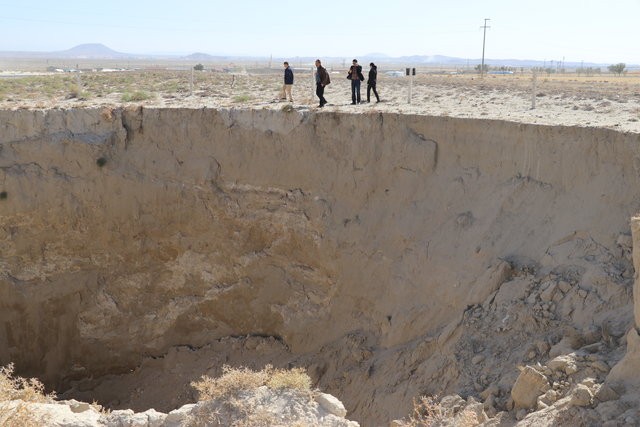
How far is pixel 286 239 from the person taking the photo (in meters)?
12.7

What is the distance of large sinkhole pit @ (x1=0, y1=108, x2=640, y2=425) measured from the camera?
9211mm

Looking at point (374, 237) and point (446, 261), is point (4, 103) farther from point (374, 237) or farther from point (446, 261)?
point (446, 261)

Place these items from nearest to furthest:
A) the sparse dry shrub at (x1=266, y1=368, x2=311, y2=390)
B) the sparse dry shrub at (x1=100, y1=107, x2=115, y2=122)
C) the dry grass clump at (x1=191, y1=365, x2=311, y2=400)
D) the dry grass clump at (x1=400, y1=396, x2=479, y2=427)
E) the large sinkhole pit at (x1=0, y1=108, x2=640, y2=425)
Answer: the dry grass clump at (x1=400, y1=396, x2=479, y2=427) < the dry grass clump at (x1=191, y1=365, x2=311, y2=400) < the sparse dry shrub at (x1=266, y1=368, x2=311, y2=390) < the large sinkhole pit at (x1=0, y1=108, x2=640, y2=425) < the sparse dry shrub at (x1=100, y1=107, x2=115, y2=122)

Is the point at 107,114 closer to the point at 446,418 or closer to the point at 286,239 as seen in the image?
the point at 286,239

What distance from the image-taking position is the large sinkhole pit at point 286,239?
30.2ft

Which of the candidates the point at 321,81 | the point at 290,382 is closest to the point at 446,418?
the point at 290,382

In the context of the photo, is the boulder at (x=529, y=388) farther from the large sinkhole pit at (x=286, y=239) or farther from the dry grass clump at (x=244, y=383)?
the dry grass clump at (x=244, y=383)

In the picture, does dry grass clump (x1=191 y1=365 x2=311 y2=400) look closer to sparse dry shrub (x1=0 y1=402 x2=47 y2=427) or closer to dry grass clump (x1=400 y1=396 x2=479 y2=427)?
dry grass clump (x1=400 y1=396 x2=479 y2=427)

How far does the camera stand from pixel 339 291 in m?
12.0

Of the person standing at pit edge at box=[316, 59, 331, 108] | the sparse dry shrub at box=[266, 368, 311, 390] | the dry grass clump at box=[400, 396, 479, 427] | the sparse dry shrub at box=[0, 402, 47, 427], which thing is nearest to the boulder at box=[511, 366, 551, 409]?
the dry grass clump at box=[400, 396, 479, 427]

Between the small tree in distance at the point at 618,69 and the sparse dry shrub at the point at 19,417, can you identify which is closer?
the sparse dry shrub at the point at 19,417

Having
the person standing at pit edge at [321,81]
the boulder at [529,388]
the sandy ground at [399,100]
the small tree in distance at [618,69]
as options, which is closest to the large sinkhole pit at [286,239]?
the sandy ground at [399,100]

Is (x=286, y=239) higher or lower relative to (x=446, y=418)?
higher

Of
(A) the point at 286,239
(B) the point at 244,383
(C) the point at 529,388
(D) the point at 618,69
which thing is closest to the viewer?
(C) the point at 529,388
